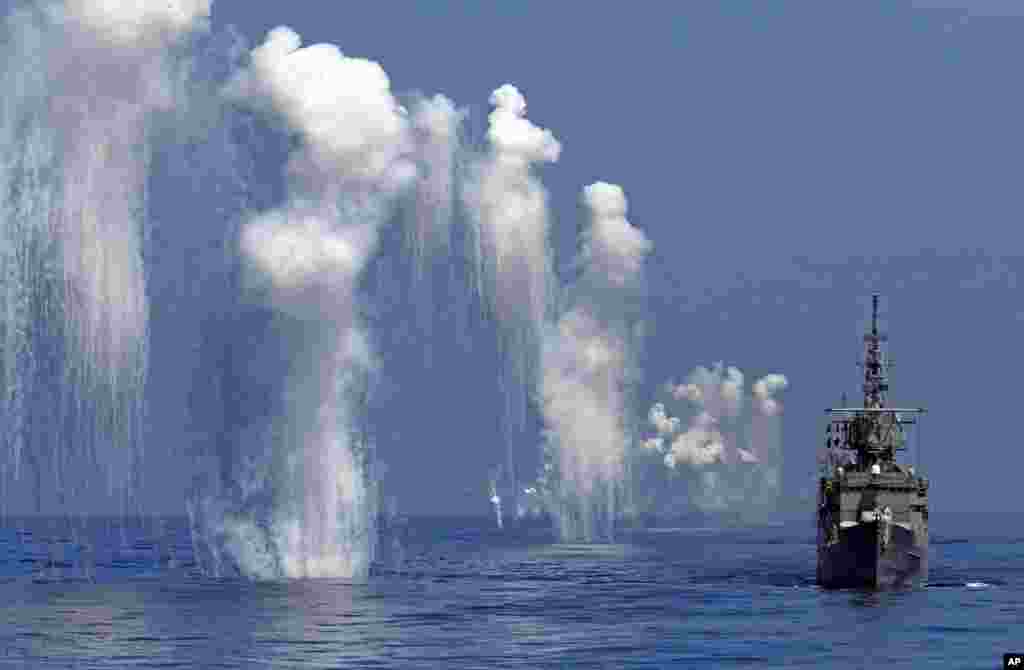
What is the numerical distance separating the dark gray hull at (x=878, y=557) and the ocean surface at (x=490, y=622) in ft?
7.71

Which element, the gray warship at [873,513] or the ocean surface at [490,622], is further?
the gray warship at [873,513]

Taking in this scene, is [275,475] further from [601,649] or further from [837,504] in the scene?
[837,504]

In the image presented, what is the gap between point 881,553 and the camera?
136 metres

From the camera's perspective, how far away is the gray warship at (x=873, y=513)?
136 meters

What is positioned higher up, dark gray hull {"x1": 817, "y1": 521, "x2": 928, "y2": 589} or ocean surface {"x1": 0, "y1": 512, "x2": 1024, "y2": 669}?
dark gray hull {"x1": 817, "y1": 521, "x2": 928, "y2": 589}

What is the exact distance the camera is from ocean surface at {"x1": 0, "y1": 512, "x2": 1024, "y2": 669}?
289 ft

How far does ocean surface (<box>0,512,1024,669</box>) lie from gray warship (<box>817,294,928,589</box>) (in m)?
2.74

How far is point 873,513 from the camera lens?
135250 millimetres

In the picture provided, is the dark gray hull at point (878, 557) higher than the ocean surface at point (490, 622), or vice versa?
the dark gray hull at point (878, 557)

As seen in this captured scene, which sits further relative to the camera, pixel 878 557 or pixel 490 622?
pixel 878 557

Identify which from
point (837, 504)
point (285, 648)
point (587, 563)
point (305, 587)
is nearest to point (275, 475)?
point (305, 587)

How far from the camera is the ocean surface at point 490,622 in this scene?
289 feet

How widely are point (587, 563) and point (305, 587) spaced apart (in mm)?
71432

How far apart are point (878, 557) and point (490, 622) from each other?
38.6m
